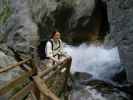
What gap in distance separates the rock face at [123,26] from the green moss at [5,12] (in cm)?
509

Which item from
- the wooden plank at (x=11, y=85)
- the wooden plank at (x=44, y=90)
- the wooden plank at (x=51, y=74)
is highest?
the wooden plank at (x=44, y=90)

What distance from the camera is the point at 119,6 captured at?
7164mm

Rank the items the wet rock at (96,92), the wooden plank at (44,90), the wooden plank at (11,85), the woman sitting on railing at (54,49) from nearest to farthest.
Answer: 1. the wooden plank at (44,90)
2. the wooden plank at (11,85)
3. the woman sitting on railing at (54,49)
4. the wet rock at (96,92)

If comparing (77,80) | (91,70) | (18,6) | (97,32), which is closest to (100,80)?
(77,80)

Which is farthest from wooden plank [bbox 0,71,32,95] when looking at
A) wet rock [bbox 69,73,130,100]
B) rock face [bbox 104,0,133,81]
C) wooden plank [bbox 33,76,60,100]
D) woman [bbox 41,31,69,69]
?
wet rock [bbox 69,73,130,100]

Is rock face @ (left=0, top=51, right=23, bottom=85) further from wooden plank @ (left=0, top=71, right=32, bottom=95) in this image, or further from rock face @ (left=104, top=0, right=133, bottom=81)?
rock face @ (left=104, top=0, right=133, bottom=81)

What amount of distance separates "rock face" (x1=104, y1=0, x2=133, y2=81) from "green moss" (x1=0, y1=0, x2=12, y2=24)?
5.09 meters

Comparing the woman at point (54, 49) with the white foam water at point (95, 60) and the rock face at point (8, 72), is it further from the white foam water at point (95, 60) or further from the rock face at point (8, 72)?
the white foam water at point (95, 60)

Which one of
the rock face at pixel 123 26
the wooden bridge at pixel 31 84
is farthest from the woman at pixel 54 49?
the rock face at pixel 123 26

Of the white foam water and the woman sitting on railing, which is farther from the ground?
the woman sitting on railing

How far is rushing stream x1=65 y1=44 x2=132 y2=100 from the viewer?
9055mm

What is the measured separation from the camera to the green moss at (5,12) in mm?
11189

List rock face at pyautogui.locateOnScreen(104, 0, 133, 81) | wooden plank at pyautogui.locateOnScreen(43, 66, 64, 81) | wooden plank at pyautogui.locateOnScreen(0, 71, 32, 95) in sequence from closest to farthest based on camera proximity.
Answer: wooden plank at pyautogui.locateOnScreen(0, 71, 32, 95) → wooden plank at pyautogui.locateOnScreen(43, 66, 64, 81) → rock face at pyautogui.locateOnScreen(104, 0, 133, 81)

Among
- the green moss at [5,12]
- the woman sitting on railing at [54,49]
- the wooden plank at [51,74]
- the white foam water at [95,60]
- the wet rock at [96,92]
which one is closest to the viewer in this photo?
the wooden plank at [51,74]
